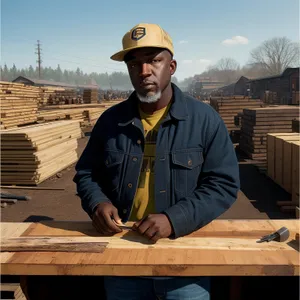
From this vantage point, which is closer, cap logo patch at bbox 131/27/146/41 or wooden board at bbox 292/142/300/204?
cap logo patch at bbox 131/27/146/41

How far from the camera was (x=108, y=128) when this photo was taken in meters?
2.53

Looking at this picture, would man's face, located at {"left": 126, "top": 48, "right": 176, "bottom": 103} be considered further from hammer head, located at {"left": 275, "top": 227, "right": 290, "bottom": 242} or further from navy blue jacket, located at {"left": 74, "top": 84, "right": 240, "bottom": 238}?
hammer head, located at {"left": 275, "top": 227, "right": 290, "bottom": 242}

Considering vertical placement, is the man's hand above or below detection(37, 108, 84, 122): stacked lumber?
below

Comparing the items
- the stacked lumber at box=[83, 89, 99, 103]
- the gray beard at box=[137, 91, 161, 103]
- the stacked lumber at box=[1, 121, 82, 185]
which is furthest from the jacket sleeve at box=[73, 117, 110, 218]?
the stacked lumber at box=[83, 89, 99, 103]

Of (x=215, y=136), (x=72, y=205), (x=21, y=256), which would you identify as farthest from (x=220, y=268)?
(x=72, y=205)

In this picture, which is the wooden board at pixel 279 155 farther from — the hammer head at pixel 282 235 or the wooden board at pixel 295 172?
the hammer head at pixel 282 235

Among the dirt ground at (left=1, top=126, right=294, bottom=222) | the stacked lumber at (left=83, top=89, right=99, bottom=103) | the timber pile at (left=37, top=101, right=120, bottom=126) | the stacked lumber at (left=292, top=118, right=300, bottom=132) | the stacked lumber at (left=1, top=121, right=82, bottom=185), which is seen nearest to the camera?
the dirt ground at (left=1, top=126, right=294, bottom=222)

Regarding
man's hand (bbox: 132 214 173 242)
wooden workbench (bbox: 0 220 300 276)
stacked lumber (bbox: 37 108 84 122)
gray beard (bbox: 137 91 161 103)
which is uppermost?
gray beard (bbox: 137 91 161 103)

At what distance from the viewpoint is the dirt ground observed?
7523 millimetres

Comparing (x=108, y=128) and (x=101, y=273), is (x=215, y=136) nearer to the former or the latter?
(x=108, y=128)

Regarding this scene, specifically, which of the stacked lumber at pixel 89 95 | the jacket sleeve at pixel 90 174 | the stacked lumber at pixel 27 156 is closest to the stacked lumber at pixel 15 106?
the stacked lumber at pixel 27 156

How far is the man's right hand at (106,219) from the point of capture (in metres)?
2.22

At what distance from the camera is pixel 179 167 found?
7.57 ft

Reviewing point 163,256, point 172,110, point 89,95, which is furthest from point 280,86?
point 163,256
